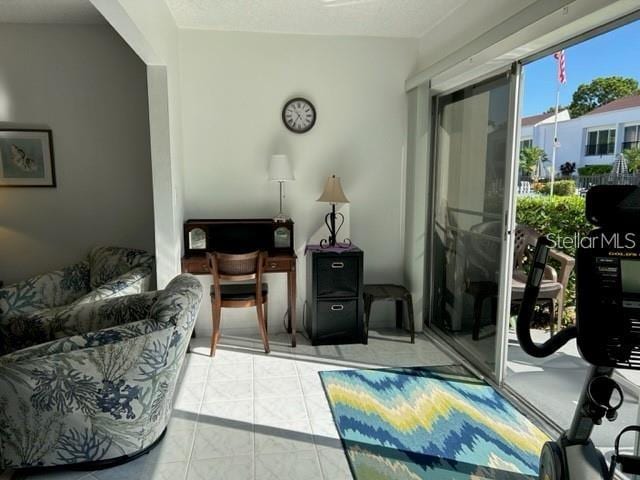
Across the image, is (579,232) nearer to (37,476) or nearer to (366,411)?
(366,411)

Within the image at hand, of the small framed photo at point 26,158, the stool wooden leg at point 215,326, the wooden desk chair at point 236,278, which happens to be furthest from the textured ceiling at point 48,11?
the stool wooden leg at point 215,326

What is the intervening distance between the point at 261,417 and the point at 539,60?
2.57 meters

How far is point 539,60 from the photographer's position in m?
2.59

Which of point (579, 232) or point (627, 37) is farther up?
point (627, 37)

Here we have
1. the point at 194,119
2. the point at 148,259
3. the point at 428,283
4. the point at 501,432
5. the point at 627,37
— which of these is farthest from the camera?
the point at 428,283

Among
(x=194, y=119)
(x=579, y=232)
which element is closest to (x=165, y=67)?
(x=194, y=119)

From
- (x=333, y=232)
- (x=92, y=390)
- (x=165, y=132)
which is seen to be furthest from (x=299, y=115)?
(x=92, y=390)

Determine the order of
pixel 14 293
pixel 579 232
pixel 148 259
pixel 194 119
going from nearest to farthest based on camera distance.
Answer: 1. pixel 579 232
2. pixel 14 293
3. pixel 148 259
4. pixel 194 119

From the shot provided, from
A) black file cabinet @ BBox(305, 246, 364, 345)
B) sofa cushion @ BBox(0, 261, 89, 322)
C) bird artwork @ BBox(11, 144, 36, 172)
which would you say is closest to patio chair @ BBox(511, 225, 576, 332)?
black file cabinet @ BBox(305, 246, 364, 345)

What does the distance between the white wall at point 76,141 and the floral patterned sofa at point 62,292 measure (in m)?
0.47

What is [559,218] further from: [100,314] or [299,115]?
[100,314]

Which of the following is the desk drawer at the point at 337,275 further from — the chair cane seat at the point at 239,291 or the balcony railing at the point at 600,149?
the balcony railing at the point at 600,149

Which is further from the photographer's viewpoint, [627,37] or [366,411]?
[366,411]

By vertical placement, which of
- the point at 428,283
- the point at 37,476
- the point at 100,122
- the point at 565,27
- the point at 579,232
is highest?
the point at 565,27
